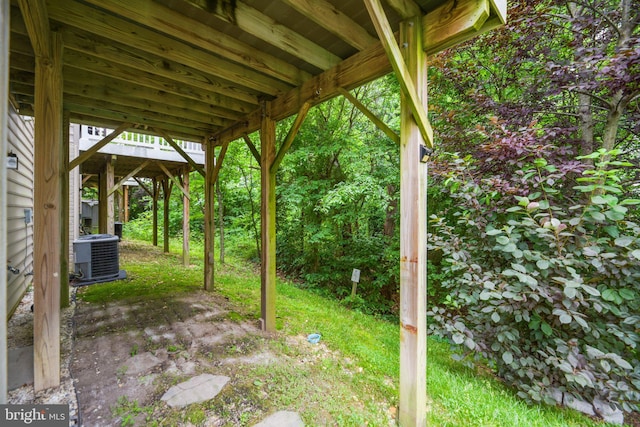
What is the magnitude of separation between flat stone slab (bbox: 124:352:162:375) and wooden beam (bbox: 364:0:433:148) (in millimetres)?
2829

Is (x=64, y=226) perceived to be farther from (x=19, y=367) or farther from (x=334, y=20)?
(x=334, y=20)

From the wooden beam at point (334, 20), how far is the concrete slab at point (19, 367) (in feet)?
10.7

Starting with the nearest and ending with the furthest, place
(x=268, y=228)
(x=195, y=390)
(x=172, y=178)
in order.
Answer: (x=195, y=390) < (x=268, y=228) < (x=172, y=178)

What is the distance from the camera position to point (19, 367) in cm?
205

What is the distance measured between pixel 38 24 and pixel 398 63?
7.48ft

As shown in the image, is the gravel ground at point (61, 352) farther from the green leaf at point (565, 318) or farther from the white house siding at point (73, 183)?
the green leaf at point (565, 318)

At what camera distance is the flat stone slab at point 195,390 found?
5.99 feet

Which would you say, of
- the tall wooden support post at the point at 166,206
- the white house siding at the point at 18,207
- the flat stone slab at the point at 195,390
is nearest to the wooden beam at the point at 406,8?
the flat stone slab at the point at 195,390

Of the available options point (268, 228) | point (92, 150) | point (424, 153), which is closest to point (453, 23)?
point (424, 153)

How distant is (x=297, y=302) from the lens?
439 centimetres

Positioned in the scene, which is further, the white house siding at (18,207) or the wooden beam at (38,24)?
the white house siding at (18,207)

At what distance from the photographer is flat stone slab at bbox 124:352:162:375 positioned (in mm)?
2133

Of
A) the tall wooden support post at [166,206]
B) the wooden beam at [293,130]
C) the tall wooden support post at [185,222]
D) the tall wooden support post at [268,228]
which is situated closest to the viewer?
the wooden beam at [293,130]

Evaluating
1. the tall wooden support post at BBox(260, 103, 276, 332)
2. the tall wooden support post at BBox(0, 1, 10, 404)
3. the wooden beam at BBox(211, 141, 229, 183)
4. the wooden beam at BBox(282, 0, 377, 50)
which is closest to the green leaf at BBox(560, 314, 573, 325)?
the wooden beam at BBox(282, 0, 377, 50)
